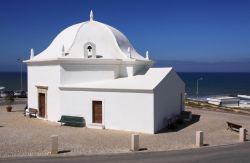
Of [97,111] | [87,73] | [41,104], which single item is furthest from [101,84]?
[41,104]

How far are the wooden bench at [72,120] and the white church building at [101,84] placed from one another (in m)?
0.36

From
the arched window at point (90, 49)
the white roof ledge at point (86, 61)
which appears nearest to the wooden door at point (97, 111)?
the white roof ledge at point (86, 61)

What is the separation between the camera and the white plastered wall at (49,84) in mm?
24875

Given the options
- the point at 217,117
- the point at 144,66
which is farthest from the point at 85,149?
the point at 217,117

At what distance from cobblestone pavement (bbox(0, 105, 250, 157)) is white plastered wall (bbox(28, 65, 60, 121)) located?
1.02 metres

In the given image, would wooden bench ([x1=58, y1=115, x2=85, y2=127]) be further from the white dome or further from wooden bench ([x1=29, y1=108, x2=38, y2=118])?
the white dome

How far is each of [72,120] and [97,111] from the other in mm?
1940

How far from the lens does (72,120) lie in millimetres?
23344

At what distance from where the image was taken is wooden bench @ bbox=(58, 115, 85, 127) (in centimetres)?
2323

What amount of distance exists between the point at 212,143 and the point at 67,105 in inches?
430

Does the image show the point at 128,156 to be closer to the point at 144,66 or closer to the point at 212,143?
the point at 212,143

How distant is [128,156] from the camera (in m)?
15.5

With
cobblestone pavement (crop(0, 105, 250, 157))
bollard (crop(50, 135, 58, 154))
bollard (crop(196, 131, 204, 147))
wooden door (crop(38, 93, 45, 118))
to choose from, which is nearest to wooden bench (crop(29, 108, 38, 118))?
wooden door (crop(38, 93, 45, 118))

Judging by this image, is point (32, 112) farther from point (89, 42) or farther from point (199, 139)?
point (199, 139)
